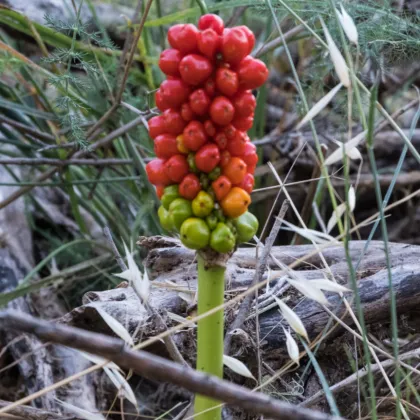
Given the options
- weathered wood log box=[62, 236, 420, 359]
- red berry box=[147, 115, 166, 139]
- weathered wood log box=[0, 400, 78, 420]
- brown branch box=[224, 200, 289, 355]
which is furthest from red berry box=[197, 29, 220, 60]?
weathered wood log box=[0, 400, 78, 420]

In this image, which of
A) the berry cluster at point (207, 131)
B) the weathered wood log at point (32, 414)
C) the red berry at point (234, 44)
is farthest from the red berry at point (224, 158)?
the weathered wood log at point (32, 414)

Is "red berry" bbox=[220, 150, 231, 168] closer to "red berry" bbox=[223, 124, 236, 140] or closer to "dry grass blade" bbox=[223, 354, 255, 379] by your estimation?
"red berry" bbox=[223, 124, 236, 140]

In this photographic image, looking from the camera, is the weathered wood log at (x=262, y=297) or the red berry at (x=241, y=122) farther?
the weathered wood log at (x=262, y=297)

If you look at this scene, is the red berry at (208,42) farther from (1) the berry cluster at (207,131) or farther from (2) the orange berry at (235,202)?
(2) the orange berry at (235,202)

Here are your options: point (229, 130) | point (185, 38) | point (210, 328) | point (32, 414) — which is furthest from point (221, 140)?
point (32, 414)

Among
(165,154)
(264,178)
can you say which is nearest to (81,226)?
(264,178)

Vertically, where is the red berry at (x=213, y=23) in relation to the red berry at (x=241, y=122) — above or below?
above
